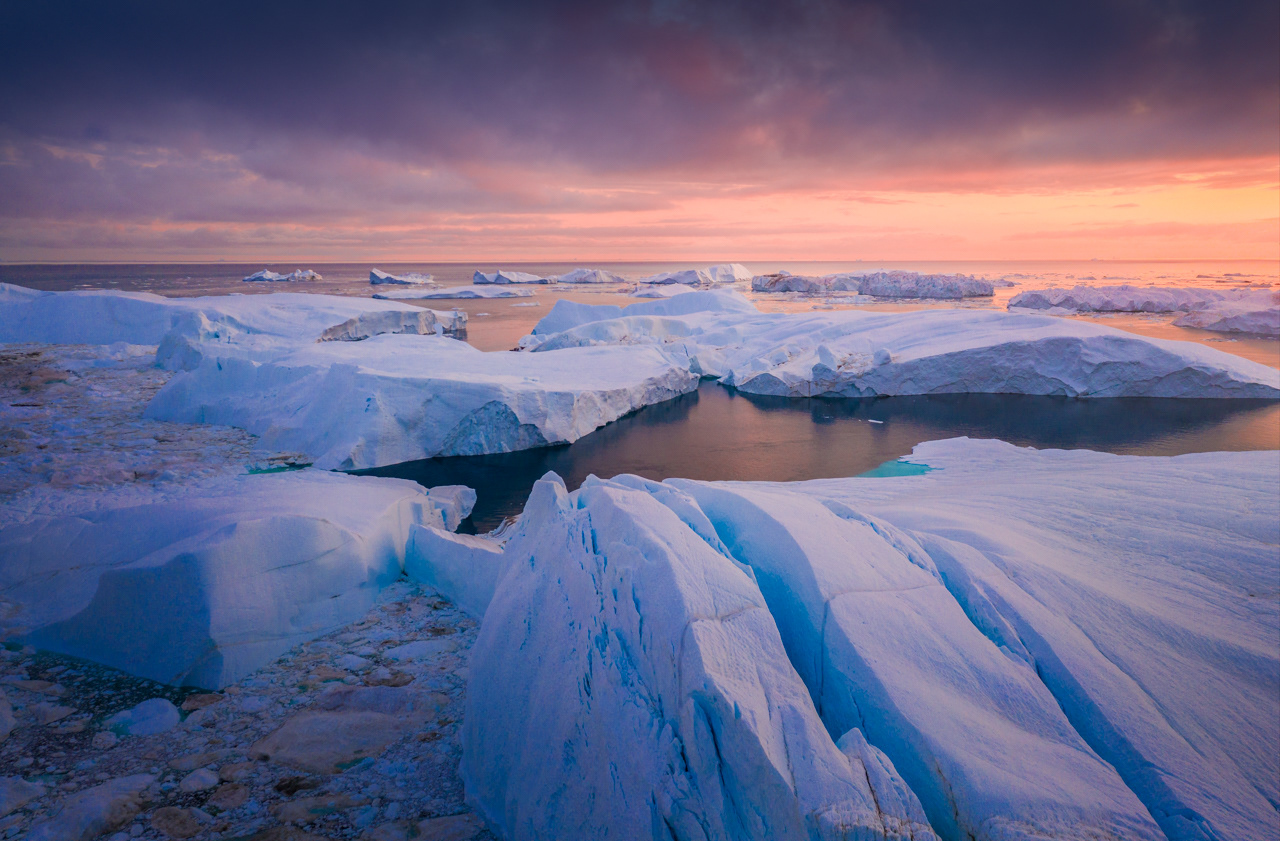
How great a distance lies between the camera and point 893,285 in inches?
1192

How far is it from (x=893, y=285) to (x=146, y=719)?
32576 millimetres

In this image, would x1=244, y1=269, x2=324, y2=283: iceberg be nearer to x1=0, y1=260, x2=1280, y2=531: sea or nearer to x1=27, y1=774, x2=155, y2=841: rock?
x1=0, y1=260, x2=1280, y2=531: sea

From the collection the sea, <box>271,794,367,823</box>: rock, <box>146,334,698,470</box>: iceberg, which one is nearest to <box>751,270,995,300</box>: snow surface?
→ the sea

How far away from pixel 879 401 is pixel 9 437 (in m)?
12.3

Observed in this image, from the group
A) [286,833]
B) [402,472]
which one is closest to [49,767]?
[286,833]

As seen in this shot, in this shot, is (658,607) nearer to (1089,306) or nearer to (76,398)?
(76,398)

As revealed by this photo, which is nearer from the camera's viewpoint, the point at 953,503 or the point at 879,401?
the point at 953,503

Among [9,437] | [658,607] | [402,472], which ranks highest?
[658,607]

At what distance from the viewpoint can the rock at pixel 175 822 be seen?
1.92 meters

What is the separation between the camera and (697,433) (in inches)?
370

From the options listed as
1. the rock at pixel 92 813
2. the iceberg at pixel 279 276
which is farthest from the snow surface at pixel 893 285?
the iceberg at pixel 279 276

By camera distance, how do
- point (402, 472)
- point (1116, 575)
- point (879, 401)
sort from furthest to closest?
point (879, 401)
point (402, 472)
point (1116, 575)

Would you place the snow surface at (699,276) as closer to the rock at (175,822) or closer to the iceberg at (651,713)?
the iceberg at (651,713)

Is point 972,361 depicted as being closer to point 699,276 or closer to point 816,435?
point 816,435
